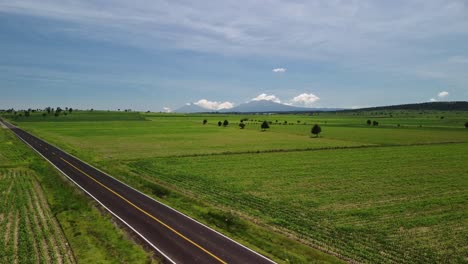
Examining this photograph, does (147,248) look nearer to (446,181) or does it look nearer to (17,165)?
(446,181)

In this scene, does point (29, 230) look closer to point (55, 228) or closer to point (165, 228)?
point (55, 228)

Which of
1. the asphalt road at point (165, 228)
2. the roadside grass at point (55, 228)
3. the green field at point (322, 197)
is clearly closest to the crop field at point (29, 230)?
the roadside grass at point (55, 228)

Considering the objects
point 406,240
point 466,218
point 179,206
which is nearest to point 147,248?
point 179,206

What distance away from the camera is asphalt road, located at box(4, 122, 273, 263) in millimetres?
23797

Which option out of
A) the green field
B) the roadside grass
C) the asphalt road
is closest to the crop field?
the roadside grass

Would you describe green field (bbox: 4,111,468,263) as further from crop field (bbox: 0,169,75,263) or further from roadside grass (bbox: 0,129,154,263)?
crop field (bbox: 0,169,75,263)

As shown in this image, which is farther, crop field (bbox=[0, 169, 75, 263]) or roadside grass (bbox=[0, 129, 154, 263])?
roadside grass (bbox=[0, 129, 154, 263])

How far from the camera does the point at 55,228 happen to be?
2898 cm

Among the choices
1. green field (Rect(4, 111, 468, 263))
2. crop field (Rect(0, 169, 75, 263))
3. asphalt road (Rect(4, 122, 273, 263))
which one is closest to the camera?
crop field (Rect(0, 169, 75, 263))

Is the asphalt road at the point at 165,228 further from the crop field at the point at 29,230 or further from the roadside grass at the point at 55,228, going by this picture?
the crop field at the point at 29,230

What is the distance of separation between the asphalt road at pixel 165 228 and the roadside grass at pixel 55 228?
1440mm

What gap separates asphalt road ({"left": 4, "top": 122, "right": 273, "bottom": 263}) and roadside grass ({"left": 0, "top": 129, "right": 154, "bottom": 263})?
4.73 ft

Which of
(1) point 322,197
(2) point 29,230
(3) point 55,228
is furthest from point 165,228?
(1) point 322,197

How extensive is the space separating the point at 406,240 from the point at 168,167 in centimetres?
4038
